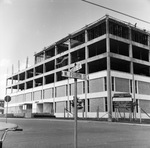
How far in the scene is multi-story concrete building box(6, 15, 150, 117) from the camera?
36772 millimetres

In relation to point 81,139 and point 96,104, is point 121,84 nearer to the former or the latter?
point 96,104

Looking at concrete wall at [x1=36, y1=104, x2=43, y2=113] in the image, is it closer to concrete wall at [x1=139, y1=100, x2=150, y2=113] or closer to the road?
concrete wall at [x1=139, y1=100, x2=150, y2=113]

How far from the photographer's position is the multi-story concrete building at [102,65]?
121 ft

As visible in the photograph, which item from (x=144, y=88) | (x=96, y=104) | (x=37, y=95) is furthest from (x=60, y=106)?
(x=144, y=88)

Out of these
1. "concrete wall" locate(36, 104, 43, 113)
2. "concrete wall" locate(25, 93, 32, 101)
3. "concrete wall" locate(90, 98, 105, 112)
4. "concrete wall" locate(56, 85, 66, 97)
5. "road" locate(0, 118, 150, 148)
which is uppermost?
"concrete wall" locate(56, 85, 66, 97)

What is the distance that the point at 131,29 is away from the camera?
41094 mm

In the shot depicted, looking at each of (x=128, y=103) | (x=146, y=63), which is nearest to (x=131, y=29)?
(x=146, y=63)

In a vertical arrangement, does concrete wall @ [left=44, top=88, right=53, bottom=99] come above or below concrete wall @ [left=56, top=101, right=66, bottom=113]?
above

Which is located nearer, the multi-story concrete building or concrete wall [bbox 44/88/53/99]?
the multi-story concrete building

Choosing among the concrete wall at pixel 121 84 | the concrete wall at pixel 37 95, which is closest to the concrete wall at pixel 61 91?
the concrete wall at pixel 37 95

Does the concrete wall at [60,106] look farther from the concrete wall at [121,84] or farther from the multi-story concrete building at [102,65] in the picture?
the concrete wall at [121,84]

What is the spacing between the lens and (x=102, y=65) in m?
44.7

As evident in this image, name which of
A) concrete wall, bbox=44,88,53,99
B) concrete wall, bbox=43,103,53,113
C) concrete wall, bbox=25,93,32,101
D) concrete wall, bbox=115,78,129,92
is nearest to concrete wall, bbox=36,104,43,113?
concrete wall, bbox=43,103,53,113

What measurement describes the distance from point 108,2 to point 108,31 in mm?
30953
